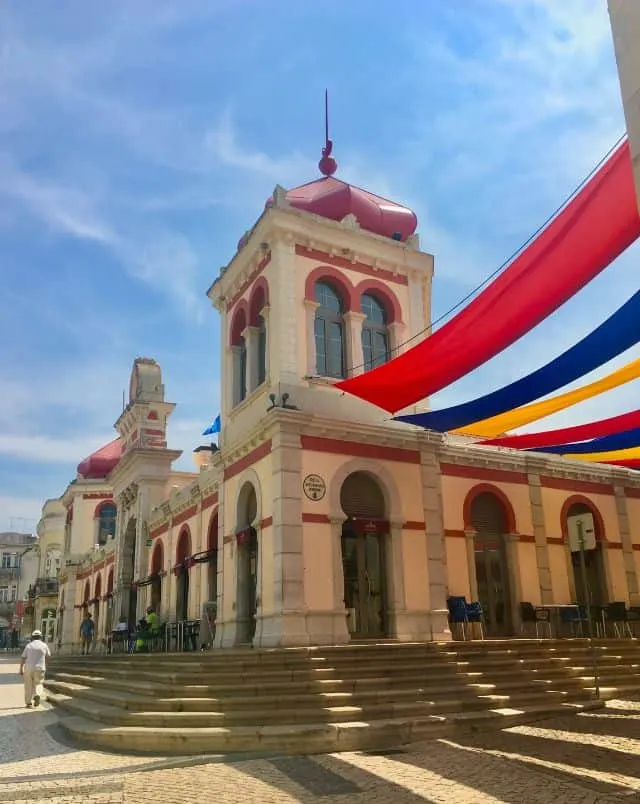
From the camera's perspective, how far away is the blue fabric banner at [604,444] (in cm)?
1319

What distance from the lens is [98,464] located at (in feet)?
126

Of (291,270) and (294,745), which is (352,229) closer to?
(291,270)

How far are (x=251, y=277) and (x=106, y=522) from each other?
976 inches

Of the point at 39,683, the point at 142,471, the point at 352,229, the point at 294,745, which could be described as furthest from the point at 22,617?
the point at 294,745

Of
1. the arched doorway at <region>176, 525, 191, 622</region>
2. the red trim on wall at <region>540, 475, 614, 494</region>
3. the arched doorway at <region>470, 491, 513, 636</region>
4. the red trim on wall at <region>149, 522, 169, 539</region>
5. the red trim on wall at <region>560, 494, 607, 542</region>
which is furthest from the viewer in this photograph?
the red trim on wall at <region>149, 522, 169, 539</region>

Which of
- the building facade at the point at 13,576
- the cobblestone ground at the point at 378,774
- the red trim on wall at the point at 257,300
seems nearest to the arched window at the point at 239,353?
the red trim on wall at the point at 257,300

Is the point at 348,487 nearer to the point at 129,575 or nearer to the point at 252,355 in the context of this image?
the point at 252,355

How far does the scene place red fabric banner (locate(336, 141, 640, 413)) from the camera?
7.46 meters

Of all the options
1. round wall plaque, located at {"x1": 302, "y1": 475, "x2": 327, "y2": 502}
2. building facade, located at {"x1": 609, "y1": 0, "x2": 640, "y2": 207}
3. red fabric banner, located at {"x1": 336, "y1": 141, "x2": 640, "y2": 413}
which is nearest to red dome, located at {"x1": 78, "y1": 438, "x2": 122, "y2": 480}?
round wall plaque, located at {"x1": 302, "y1": 475, "x2": 327, "y2": 502}

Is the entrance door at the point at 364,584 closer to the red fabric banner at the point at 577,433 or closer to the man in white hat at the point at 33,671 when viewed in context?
the red fabric banner at the point at 577,433

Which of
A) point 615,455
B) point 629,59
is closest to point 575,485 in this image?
point 615,455

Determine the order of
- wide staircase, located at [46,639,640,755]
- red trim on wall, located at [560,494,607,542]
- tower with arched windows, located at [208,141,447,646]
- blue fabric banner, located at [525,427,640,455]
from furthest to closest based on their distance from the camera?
red trim on wall, located at [560,494,607,542], blue fabric banner, located at [525,427,640,455], tower with arched windows, located at [208,141,447,646], wide staircase, located at [46,639,640,755]

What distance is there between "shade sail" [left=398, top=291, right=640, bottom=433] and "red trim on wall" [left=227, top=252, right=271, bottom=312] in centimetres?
476

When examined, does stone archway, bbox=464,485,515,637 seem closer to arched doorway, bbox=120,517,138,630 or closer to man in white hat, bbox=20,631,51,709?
man in white hat, bbox=20,631,51,709
